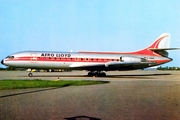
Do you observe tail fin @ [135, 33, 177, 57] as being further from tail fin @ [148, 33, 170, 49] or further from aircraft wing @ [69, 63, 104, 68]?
aircraft wing @ [69, 63, 104, 68]

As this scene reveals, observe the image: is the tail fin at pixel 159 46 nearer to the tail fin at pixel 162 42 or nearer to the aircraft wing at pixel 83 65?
the tail fin at pixel 162 42

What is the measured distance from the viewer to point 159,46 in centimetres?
4028

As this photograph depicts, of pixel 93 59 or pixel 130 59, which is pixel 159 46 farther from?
pixel 93 59

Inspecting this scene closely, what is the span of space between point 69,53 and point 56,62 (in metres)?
2.51

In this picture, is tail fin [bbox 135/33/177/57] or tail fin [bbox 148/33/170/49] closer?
tail fin [bbox 135/33/177/57]

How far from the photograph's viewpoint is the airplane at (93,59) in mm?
32594

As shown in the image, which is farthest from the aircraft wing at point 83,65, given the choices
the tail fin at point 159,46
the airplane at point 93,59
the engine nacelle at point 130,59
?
the tail fin at point 159,46

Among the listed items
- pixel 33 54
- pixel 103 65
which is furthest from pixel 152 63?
pixel 33 54

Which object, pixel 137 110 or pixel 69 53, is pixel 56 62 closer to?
pixel 69 53

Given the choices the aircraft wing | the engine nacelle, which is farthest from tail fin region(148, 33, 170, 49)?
the aircraft wing

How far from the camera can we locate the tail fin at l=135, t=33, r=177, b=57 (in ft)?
131

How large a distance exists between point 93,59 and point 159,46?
1165 cm

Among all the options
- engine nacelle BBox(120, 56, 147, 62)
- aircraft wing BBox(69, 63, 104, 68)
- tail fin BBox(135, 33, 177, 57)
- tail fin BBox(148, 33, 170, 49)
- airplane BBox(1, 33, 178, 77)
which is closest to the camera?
airplane BBox(1, 33, 178, 77)

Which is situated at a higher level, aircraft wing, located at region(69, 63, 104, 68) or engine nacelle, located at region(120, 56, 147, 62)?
engine nacelle, located at region(120, 56, 147, 62)
